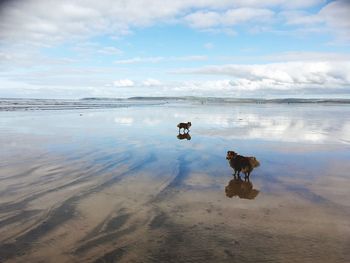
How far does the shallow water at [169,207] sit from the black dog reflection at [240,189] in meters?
0.02

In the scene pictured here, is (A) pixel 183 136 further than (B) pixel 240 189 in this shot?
Yes

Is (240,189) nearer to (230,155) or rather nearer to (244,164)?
(244,164)

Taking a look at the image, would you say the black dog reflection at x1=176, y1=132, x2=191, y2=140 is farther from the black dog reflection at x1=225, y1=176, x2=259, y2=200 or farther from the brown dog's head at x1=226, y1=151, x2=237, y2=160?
the black dog reflection at x1=225, y1=176, x2=259, y2=200

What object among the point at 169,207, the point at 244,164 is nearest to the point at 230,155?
the point at 244,164

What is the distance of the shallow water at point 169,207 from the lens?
170 inches

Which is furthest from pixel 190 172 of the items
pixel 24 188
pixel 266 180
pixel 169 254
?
pixel 169 254

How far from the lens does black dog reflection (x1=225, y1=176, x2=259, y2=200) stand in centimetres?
670

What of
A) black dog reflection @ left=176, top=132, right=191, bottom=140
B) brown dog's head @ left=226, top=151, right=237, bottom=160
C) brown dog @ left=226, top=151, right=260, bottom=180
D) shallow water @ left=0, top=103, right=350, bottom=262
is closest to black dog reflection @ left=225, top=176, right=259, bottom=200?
shallow water @ left=0, top=103, right=350, bottom=262

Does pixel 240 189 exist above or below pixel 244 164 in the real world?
below

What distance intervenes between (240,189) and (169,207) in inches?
72.3

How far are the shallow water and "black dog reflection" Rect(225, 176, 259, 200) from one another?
2 centimetres

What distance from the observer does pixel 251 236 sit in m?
4.74

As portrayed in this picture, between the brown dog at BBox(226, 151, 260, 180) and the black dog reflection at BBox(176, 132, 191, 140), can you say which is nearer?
the brown dog at BBox(226, 151, 260, 180)

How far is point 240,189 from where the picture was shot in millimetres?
7066
